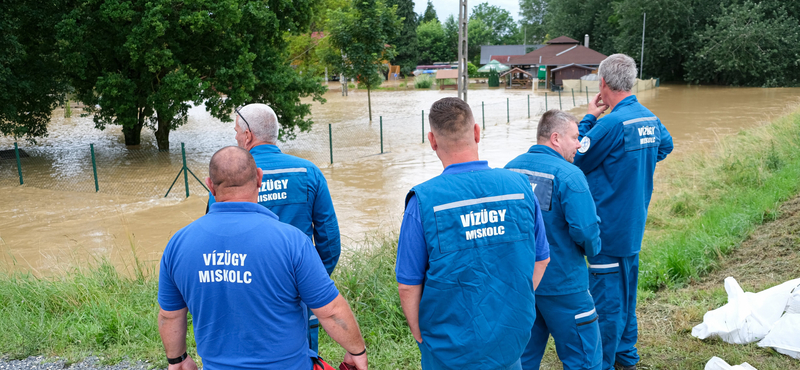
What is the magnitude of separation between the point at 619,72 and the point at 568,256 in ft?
4.71

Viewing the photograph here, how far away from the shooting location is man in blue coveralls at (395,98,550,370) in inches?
95.9

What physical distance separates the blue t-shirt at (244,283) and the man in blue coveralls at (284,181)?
3.69 ft

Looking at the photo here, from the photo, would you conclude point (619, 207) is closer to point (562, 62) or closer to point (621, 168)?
point (621, 168)

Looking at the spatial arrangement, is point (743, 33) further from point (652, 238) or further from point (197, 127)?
point (652, 238)

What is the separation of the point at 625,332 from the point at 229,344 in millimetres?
2664

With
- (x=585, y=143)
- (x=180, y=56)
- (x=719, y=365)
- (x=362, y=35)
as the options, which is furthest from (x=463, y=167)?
(x=362, y=35)

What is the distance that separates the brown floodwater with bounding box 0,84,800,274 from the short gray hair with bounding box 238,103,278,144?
3.88 metres

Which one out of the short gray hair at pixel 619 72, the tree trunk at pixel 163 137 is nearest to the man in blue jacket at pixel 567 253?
the short gray hair at pixel 619 72

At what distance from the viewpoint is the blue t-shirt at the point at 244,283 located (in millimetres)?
2359

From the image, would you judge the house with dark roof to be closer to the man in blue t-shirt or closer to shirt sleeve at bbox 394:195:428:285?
shirt sleeve at bbox 394:195:428:285

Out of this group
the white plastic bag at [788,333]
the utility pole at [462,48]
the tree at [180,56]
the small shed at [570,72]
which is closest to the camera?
the white plastic bag at [788,333]

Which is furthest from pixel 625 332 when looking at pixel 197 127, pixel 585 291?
pixel 197 127

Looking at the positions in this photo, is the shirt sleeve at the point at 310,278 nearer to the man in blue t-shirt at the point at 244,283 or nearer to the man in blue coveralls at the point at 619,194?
the man in blue t-shirt at the point at 244,283

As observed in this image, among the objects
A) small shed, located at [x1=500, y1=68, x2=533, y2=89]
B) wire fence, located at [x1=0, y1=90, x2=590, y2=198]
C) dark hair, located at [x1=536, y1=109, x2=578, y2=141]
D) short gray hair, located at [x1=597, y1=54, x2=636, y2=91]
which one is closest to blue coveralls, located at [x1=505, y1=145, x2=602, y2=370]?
dark hair, located at [x1=536, y1=109, x2=578, y2=141]
